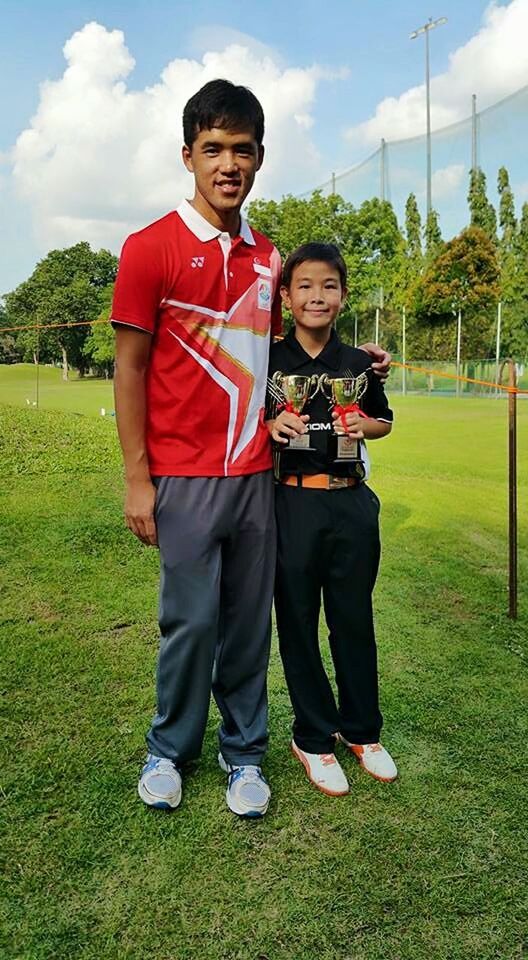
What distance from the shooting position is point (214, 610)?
213cm

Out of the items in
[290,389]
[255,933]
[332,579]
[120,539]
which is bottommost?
[255,933]

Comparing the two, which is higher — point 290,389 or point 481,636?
point 290,389

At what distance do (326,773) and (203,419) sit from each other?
3.83 ft

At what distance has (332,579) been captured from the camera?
2295mm

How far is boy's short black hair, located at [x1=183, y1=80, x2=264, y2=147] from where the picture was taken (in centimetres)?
198

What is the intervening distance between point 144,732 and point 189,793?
16.6 inches

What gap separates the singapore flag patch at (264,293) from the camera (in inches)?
84.4

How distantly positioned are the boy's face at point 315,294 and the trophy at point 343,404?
0.57 ft

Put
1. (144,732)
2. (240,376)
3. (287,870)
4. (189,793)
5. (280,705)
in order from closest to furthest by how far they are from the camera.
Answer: (287,870) < (240,376) < (189,793) < (144,732) < (280,705)

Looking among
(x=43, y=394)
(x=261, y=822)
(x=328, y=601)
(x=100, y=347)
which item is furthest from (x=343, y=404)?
(x=100, y=347)

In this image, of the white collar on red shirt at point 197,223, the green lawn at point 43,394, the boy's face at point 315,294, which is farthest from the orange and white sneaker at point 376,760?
the green lawn at point 43,394

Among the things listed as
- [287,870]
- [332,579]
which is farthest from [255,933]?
[332,579]

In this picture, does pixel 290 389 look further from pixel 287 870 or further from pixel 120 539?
pixel 120 539

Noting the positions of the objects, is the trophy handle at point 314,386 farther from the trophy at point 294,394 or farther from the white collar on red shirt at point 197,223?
the white collar on red shirt at point 197,223
